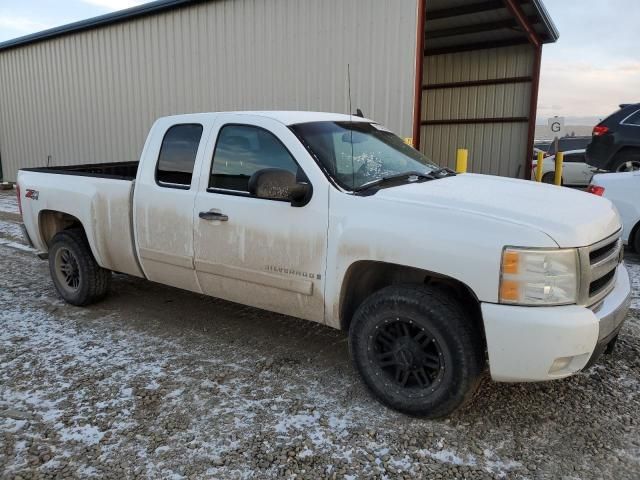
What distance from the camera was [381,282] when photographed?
3404 millimetres

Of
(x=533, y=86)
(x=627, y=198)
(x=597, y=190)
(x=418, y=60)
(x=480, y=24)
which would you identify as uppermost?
(x=480, y=24)

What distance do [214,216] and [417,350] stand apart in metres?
1.71

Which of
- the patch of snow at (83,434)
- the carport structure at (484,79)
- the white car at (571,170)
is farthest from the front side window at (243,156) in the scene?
the white car at (571,170)

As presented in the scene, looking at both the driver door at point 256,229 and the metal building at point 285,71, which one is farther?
the metal building at point 285,71

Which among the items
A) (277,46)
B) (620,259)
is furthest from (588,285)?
(277,46)

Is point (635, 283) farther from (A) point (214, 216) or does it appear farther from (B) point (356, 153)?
(A) point (214, 216)

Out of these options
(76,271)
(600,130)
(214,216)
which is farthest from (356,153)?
(600,130)

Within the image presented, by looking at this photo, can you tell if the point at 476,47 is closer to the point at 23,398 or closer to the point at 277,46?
the point at 277,46

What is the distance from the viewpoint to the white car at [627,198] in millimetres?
6816

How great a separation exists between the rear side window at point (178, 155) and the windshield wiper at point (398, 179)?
4.70 ft

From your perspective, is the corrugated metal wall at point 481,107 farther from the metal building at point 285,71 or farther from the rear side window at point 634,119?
the rear side window at point 634,119

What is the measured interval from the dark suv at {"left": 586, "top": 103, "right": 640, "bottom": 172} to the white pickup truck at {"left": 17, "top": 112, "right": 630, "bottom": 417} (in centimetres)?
825

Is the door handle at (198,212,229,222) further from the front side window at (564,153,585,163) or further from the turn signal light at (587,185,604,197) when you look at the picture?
the front side window at (564,153,585,163)

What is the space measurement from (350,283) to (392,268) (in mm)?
284
